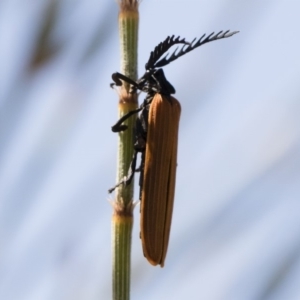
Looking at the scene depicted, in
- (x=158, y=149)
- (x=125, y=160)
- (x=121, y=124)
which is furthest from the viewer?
(x=158, y=149)

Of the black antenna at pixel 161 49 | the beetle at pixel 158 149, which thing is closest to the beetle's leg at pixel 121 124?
the beetle at pixel 158 149

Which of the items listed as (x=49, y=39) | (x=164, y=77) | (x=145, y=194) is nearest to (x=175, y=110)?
(x=164, y=77)

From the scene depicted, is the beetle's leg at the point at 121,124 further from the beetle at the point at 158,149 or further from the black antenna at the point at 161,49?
the black antenna at the point at 161,49

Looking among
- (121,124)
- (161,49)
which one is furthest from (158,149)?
(121,124)

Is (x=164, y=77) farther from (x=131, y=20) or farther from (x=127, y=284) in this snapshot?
(x=127, y=284)

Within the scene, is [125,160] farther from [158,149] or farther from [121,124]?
[158,149]

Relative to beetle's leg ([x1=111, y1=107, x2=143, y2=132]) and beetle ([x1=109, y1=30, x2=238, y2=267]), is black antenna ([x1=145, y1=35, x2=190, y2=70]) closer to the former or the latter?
beetle ([x1=109, y1=30, x2=238, y2=267])
